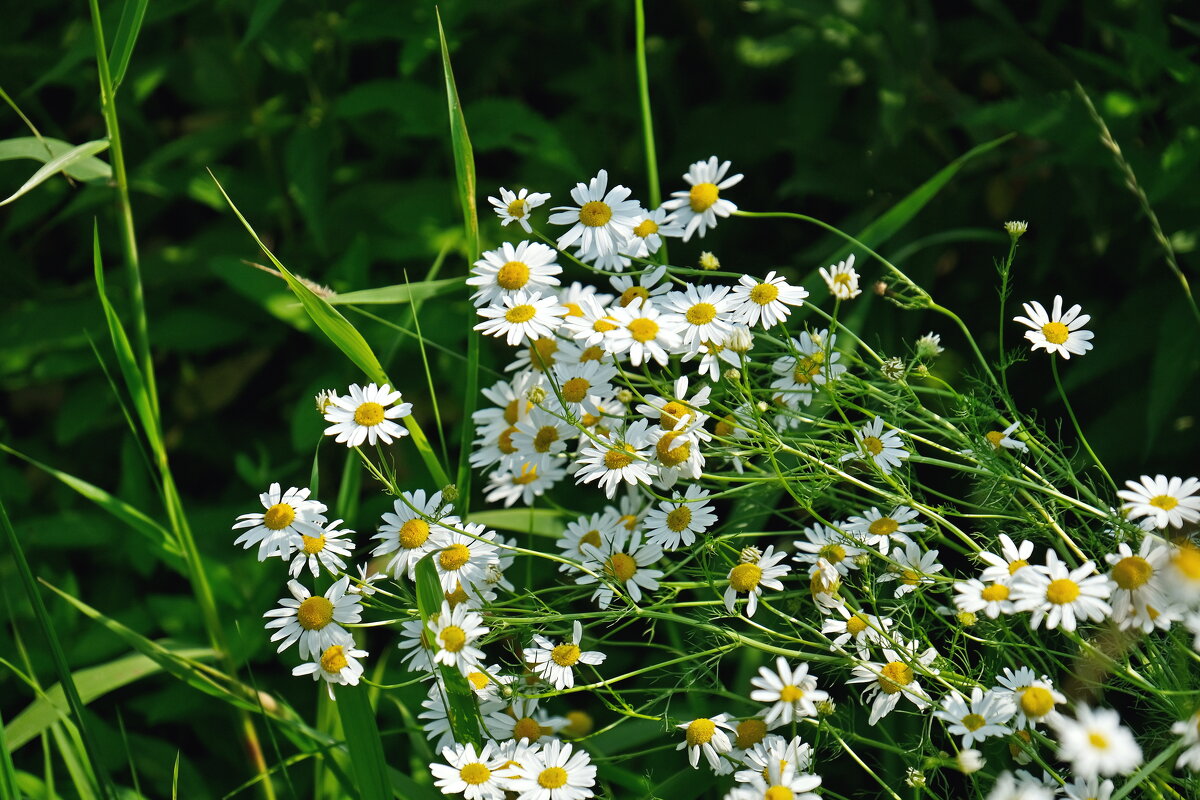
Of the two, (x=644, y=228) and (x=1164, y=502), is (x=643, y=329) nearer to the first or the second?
(x=644, y=228)

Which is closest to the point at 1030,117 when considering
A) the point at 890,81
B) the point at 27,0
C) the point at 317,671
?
the point at 890,81

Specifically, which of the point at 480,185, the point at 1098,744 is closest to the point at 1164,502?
the point at 1098,744

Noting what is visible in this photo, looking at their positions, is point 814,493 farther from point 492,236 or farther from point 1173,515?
point 492,236

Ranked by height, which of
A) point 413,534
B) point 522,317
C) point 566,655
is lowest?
point 566,655

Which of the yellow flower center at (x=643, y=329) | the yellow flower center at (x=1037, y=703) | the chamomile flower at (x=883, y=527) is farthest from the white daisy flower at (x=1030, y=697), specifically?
the yellow flower center at (x=643, y=329)

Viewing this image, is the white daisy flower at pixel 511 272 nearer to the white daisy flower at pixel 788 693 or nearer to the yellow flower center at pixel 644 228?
the yellow flower center at pixel 644 228

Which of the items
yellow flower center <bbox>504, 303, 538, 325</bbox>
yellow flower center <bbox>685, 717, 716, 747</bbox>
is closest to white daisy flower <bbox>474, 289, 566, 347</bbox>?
yellow flower center <bbox>504, 303, 538, 325</bbox>

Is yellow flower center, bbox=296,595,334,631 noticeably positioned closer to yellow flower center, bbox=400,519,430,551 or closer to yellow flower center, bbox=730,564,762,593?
yellow flower center, bbox=400,519,430,551
